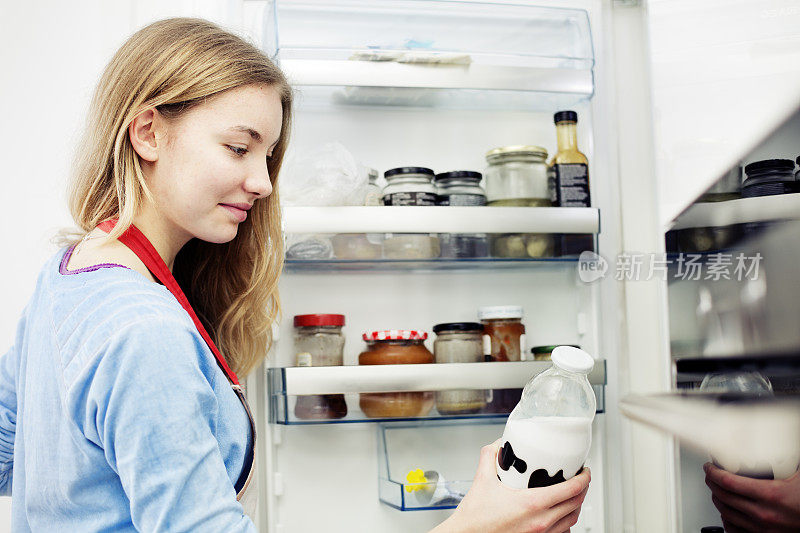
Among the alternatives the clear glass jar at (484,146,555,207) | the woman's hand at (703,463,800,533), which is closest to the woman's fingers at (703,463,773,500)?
the woman's hand at (703,463,800,533)

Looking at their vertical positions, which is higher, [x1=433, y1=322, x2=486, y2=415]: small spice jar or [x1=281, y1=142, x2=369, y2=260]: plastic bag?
[x1=281, y1=142, x2=369, y2=260]: plastic bag

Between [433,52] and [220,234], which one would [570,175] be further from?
[220,234]

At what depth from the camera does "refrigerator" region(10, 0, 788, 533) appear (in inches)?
46.2

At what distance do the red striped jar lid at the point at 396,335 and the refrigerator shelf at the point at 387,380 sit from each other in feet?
0.16

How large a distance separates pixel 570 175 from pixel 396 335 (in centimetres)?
40

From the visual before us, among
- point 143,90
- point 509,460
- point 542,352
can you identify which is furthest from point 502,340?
point 143,90

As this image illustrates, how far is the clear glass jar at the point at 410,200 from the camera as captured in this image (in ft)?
4.23

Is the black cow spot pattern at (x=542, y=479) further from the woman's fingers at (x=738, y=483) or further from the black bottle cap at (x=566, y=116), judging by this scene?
the black bottle cap at (x=566, y=116)

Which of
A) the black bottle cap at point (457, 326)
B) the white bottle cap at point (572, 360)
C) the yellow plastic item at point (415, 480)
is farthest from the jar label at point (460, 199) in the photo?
the white bottle cap at point (572, 360)

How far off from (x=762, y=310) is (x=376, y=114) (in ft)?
2.84

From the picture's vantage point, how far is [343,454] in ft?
4.38

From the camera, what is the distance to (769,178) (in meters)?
0.66

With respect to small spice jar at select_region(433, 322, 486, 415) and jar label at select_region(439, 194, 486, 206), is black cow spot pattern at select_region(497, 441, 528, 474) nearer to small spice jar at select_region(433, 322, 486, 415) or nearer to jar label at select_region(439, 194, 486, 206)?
small spice jar at select_region(433, 322, 486, 415)

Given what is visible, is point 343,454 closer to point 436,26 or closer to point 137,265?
point 137,265
